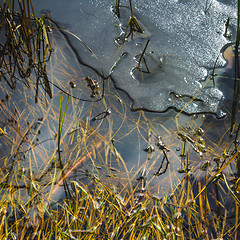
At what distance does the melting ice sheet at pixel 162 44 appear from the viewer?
1.73m

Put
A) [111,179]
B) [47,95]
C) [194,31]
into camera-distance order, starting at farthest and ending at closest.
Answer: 1. [194,31]
2. [47,95]
3. [111,179]

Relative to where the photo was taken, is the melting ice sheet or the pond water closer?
the pond water

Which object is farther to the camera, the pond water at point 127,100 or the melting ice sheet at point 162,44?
the melting ice sheet at point 162,44

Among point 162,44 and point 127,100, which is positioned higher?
point 162,44

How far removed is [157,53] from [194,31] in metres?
0.34

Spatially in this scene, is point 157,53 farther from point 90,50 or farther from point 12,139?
point 12,139

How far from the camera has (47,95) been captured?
1.72m

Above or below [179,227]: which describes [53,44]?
above

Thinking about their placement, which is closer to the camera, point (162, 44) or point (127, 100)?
point (127, 100)

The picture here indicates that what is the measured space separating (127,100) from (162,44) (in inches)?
20.1

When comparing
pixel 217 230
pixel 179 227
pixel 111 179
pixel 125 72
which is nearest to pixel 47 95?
pixel 125 72

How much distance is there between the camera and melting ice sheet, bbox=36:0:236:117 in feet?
5.68

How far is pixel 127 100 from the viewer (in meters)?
1.71

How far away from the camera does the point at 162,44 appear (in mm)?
Result: 1978
